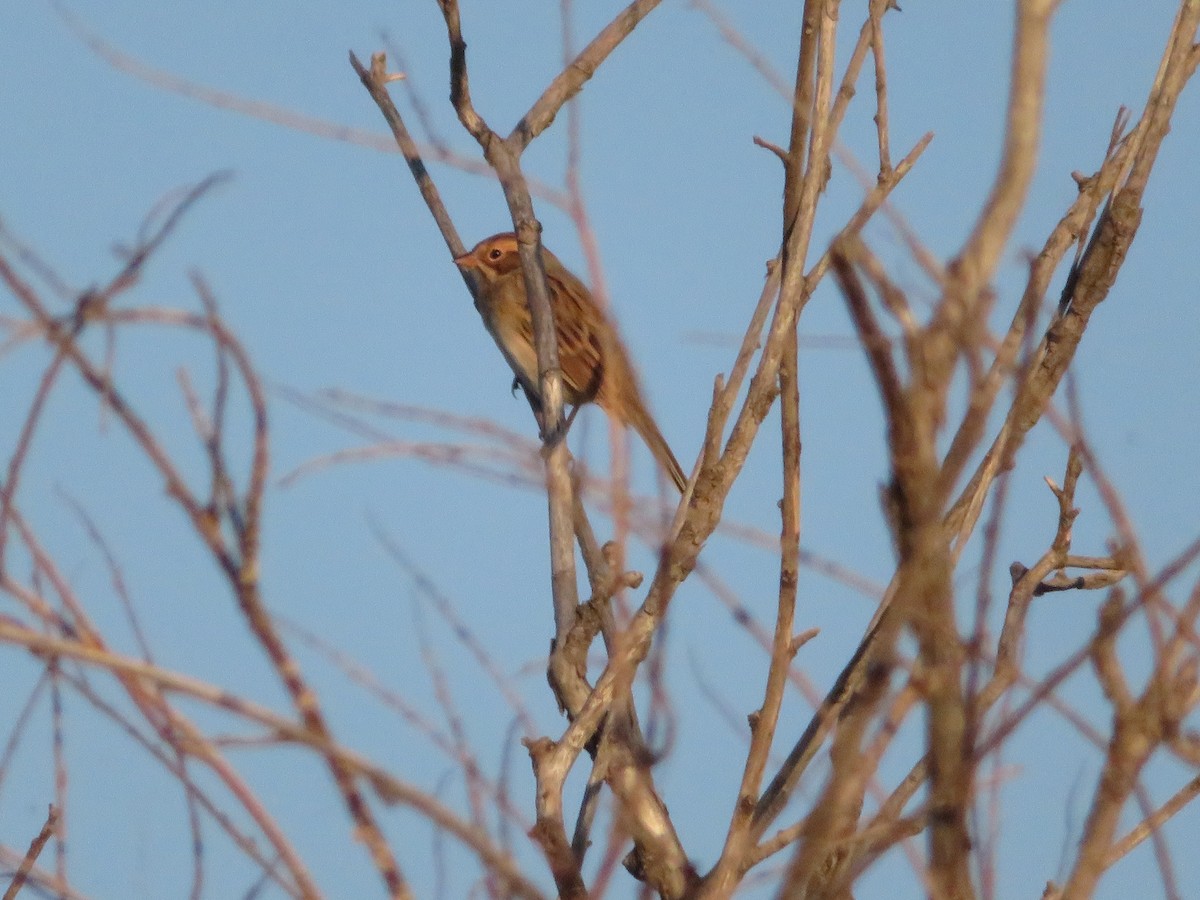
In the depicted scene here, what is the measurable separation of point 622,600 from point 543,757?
0.67 meters

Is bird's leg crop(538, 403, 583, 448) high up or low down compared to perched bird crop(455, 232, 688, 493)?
down

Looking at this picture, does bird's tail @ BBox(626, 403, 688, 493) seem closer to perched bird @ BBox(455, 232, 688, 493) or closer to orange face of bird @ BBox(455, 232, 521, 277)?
perched bird @ BBox(455, 232, 688, 493)

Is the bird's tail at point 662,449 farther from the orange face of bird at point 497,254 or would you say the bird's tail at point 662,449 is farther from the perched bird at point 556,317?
the orange face of bird at point 497,254

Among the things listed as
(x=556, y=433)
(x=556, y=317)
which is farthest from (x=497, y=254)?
(x=556, y=433)

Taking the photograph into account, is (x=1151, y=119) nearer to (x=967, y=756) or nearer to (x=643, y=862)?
(x=643, y=862)

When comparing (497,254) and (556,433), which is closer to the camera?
(556,433)

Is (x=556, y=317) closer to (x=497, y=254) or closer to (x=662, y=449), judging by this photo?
(x=662, y=449)

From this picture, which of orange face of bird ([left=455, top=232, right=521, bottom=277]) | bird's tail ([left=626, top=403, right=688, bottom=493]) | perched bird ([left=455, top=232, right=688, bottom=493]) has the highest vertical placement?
orange face of bird ([left=455, top=232, right=521, bottom=277])

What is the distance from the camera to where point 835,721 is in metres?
2.25

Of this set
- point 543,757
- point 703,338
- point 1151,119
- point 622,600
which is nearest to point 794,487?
point 703,338

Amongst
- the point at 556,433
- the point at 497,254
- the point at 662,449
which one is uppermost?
the point at 497,254

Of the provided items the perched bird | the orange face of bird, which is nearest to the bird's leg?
the perched bird

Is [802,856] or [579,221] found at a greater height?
[579,221]

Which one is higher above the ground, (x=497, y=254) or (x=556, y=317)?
(x=497, y=254)
